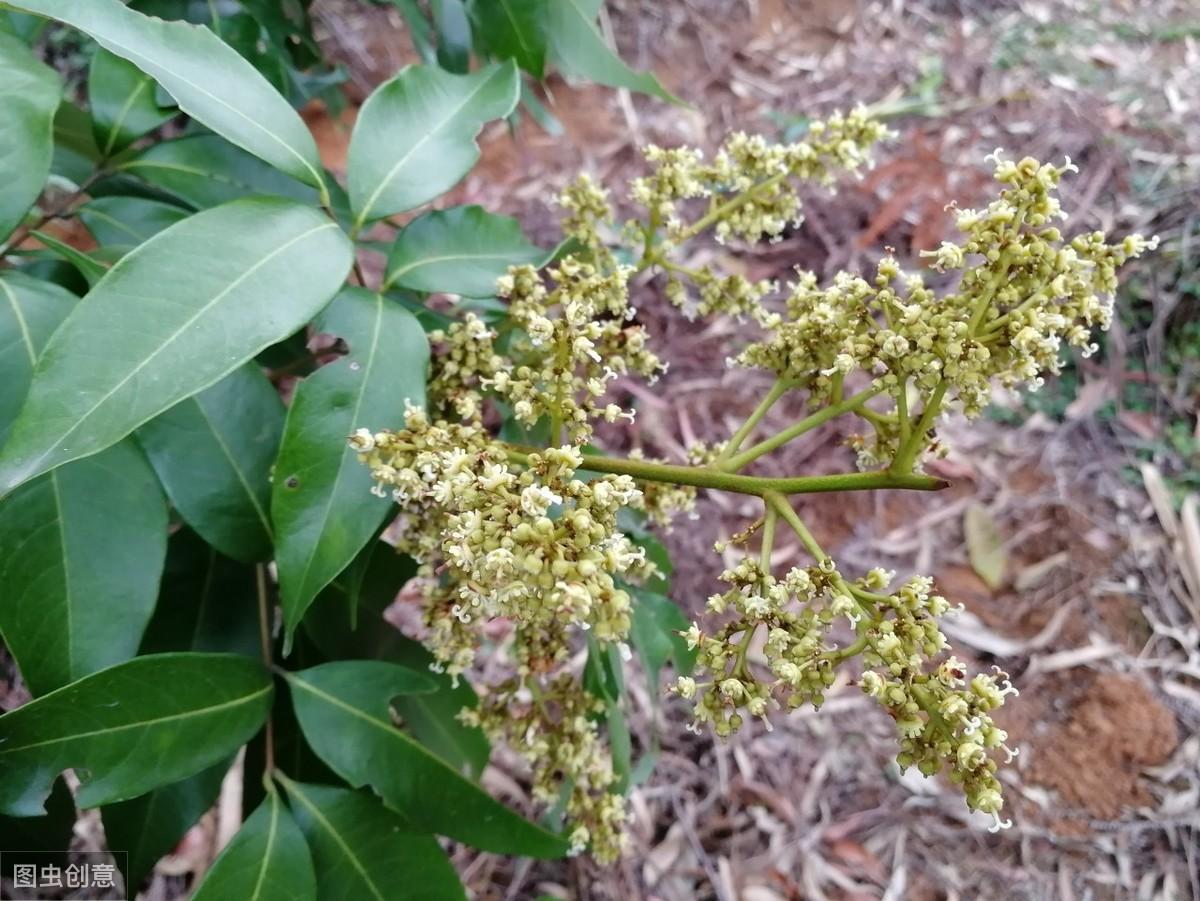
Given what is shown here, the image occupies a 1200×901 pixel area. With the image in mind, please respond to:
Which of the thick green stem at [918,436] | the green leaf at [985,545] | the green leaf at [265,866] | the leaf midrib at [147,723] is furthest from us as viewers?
the green leaf at [985,545]

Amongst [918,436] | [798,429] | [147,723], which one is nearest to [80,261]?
[147,723]

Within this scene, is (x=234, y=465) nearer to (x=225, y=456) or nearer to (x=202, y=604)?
(x=225, y=456)

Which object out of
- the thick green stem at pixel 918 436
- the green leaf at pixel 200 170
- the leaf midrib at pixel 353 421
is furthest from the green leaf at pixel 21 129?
the thick green stem at pixel 918 436

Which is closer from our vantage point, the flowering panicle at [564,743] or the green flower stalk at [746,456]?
the green flower stalk at [746,456]

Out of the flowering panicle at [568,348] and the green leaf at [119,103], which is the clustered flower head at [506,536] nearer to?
the flowering panicle at [568,348]

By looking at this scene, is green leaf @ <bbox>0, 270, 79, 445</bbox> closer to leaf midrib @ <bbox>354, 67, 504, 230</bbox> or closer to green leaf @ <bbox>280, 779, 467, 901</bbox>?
leaf midrib @ <bbox>354, 67, 504, 230</bbox>

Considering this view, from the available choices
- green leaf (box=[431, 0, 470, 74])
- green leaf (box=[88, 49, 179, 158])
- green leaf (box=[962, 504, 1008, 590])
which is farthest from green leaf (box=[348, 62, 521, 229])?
green leaf (box=[962, 504, 1008, 590])

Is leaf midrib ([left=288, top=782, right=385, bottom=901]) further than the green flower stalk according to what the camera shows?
Yes
